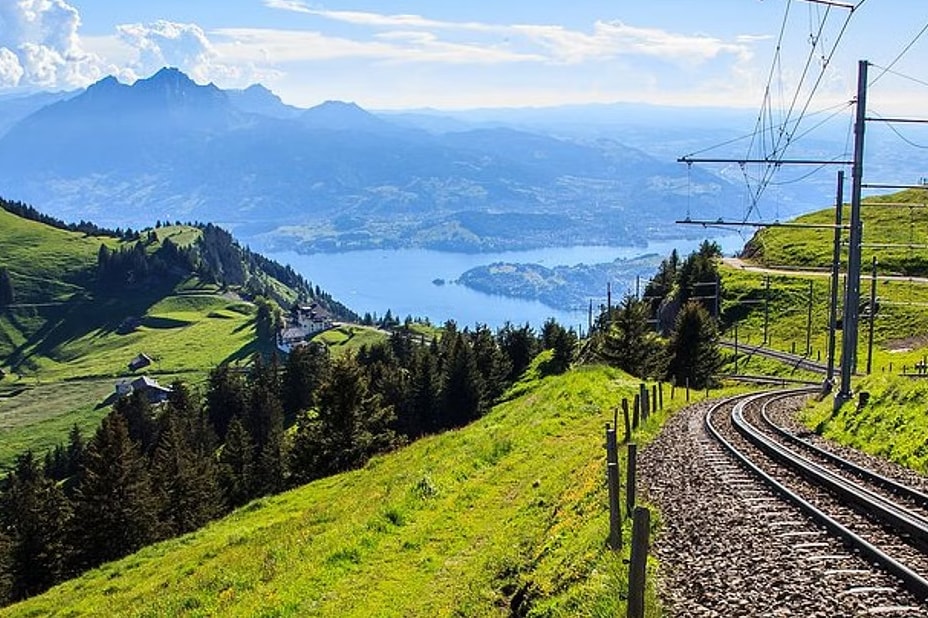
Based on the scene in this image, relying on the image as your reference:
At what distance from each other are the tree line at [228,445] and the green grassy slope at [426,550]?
16712 mm

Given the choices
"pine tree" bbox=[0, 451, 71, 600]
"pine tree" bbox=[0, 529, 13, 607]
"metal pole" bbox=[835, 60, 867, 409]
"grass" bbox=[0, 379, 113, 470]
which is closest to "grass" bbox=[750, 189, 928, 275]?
"metal pole" bbox=[835, 60, 867, 409]

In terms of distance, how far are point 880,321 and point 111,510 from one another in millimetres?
77975

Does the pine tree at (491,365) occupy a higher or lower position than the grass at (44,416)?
higher

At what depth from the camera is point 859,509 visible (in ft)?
48.8

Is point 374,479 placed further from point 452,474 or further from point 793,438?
point 793,438

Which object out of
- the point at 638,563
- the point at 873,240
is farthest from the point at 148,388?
the point at 638,563

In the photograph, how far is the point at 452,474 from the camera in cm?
2583

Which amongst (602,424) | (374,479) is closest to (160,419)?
(374,479)

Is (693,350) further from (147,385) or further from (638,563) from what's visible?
(147,385)

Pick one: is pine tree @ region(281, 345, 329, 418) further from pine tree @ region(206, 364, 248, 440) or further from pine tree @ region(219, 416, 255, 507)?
pine tree @ region(219, 416, 255, 507)

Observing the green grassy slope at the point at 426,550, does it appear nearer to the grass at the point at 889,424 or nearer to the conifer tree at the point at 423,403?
the grass at the point at 889,424

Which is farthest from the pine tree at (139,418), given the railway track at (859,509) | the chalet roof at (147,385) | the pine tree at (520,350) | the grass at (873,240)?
the railway track at (859,509)

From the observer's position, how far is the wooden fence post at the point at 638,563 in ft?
29.9

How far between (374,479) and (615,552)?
23.3 metres
